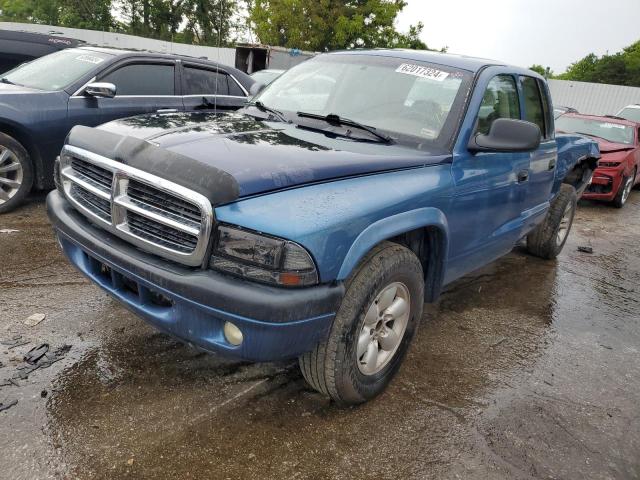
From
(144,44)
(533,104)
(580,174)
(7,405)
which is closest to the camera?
(7,405)

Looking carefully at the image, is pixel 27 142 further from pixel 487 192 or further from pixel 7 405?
pixel 487 192

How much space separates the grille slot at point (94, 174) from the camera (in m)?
2.40

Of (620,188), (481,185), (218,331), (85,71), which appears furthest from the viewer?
(620,188)

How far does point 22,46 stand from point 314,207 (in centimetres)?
771

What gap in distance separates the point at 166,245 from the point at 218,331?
44 centimetres

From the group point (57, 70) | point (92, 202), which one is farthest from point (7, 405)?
point (57, 70)

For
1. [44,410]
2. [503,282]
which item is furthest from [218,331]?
[503,282]

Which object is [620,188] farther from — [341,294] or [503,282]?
[341,294]

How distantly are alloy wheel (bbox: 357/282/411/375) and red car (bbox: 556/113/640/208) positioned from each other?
725cm

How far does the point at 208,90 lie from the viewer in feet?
20.8

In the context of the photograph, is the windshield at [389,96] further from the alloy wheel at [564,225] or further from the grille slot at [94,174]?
the alloy wheel at [564,225]

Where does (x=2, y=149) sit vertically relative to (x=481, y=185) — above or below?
below

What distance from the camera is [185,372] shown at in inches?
108

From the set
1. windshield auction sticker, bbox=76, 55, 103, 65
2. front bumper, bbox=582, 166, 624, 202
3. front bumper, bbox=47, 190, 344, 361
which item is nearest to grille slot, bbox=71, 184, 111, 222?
front bumper, bbox=47, 190, 344, 361
